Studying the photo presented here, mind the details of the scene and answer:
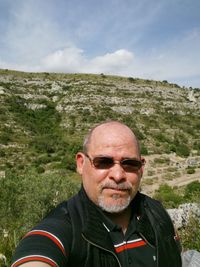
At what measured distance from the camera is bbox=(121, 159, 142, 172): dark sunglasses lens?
3.05 m

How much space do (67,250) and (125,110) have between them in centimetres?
7242

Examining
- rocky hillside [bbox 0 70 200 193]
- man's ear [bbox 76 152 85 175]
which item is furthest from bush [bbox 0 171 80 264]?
rocky hillside [bbox 0 70 200 193]

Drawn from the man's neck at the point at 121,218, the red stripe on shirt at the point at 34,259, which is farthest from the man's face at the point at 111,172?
the red stripe on shirt at the point at 34,259

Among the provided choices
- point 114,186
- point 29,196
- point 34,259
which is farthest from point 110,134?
point 29,196

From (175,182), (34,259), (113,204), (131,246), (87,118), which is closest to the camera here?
(34,259)

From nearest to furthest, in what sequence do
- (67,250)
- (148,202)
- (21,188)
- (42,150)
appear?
(67,250) → (148,202) → (21,188) → (42,150)

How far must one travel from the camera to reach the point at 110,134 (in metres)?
3.10

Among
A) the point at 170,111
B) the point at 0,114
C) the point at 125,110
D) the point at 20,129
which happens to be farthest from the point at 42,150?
the point at 170,111

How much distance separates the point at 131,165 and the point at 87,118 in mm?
65521

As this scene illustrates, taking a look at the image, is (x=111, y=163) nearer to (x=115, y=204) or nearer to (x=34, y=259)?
(x=115, y=204)

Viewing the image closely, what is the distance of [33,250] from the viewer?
2158mm

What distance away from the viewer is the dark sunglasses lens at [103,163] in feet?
9.90

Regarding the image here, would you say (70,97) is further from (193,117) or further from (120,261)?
(120,261)

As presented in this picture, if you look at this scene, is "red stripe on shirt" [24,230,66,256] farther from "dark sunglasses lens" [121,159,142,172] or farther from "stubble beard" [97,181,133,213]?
"dark sunglasses lens" [121,159,142,172]
